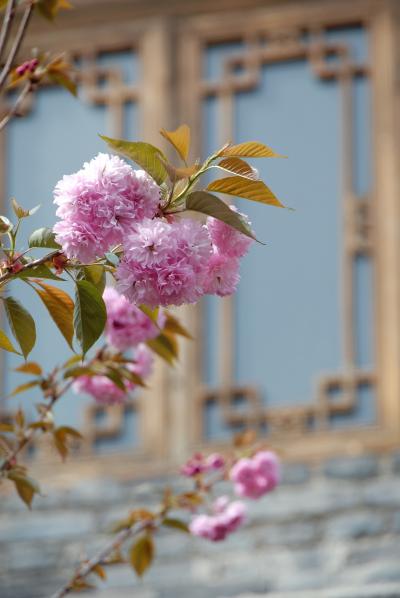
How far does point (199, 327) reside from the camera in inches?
235

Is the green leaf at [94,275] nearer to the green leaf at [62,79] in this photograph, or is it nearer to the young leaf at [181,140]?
the young leaf at [181,140]

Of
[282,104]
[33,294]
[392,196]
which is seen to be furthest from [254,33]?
[33,294]

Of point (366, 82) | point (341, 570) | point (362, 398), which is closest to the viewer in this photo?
point (341, 570)

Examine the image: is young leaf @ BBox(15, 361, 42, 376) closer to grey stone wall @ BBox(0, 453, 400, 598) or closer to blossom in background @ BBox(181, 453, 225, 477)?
blossom in background @ BBox(181, 453, 225, 477)

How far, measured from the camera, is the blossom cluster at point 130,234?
2.19 metres

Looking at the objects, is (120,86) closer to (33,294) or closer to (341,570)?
(33,294)

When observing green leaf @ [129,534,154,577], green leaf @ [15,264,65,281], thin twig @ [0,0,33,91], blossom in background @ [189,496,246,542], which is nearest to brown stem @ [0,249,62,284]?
green leaf @ [15,264,65,281]

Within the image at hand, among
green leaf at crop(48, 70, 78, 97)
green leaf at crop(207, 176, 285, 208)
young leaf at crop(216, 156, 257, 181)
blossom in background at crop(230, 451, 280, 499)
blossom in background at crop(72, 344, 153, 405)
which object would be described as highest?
green leaf at crop(48, 70, 78, 97)

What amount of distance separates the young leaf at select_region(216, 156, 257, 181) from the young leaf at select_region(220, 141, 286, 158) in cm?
2

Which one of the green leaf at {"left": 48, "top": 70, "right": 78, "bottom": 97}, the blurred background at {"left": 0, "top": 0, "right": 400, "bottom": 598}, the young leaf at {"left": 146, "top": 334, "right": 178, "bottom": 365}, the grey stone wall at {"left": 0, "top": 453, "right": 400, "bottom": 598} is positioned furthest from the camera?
the blurred background at {"left": 0, "top": 0, "right": 400, "bottom": 598}

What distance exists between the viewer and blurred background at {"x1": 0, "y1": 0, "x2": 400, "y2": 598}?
18.2 ft

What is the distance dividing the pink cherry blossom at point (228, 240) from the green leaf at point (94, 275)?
0.54ft

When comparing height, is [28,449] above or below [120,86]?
below

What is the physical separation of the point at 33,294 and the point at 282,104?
1.16 metres
